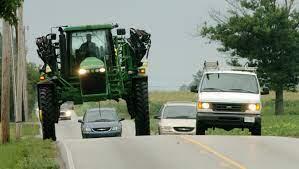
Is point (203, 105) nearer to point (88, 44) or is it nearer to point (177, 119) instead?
point (88, 44)

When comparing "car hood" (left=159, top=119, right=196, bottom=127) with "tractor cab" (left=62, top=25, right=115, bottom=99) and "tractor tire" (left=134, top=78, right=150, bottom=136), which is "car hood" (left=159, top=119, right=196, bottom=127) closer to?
"tractor tire" (left=134, top=78, right=150, bottom=136)

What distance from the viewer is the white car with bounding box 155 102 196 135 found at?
3222 centimetres

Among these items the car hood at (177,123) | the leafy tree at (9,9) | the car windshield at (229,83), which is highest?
the leafy tree at (9,9)

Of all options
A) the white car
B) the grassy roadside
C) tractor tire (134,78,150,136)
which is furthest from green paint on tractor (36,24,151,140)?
the white car

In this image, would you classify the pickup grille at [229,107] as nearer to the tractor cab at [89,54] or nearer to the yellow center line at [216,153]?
the yellow center line at [216,153]

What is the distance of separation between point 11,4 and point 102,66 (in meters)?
7.92

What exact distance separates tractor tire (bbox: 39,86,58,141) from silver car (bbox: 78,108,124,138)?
32.6 ft

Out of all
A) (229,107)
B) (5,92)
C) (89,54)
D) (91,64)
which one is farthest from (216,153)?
(5,92)

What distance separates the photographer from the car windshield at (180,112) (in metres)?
32.9

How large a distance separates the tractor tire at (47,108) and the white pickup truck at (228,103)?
4727 millimetres

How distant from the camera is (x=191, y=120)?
1287 inches

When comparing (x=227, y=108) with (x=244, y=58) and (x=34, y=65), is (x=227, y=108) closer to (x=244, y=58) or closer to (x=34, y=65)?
(x=244, y=58)

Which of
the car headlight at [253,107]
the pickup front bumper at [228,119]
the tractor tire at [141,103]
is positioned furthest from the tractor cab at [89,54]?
the car headlight at [253,107]

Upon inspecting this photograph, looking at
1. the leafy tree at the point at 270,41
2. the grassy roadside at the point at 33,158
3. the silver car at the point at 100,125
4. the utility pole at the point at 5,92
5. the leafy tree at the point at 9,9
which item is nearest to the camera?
the leafy tree at the point at 9,9
